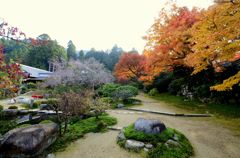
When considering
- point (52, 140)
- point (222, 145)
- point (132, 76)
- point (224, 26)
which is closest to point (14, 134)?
point (52, 140)

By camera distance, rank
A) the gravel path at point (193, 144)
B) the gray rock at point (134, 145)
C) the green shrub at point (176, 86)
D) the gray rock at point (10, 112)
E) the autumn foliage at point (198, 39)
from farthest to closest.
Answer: the green shrub at point (176, 86) < the gray rock at point (10, 112) < the autumn foliage at point (198, 39) < the gray rock at point (134, 145) < the gravel path at point (193, 144)

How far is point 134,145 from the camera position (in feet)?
14.6

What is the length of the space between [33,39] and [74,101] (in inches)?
111

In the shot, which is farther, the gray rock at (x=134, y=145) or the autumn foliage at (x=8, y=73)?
the gray rock at (x=134, y=145)

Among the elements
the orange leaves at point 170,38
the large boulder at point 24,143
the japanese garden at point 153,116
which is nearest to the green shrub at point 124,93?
the japanese garden at point 153,116

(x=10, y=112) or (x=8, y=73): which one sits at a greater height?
(x=8, y=73)

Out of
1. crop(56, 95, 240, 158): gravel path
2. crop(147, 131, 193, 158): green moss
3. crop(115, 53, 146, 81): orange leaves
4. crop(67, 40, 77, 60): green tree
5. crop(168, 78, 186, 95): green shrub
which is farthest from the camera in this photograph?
crop(67, 40, 77, 60): green tree

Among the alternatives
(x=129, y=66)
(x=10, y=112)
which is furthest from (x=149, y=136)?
(x=129, y=66)

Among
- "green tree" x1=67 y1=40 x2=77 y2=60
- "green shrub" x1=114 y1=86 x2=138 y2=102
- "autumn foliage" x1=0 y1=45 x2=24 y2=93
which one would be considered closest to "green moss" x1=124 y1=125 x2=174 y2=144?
"autumn foliage" x1=0 y1=45 x2=24 y2=93

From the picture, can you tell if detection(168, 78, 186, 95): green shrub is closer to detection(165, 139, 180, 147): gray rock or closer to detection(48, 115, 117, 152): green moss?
detection(48, 115, 117, 152): green moss

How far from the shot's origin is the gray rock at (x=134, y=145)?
438 centimetres

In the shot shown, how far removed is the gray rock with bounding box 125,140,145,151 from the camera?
14.4ft

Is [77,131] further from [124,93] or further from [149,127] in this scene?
[124,93]

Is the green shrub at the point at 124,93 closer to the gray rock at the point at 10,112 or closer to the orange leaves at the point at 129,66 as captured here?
the gray rock at the point at 10,112
